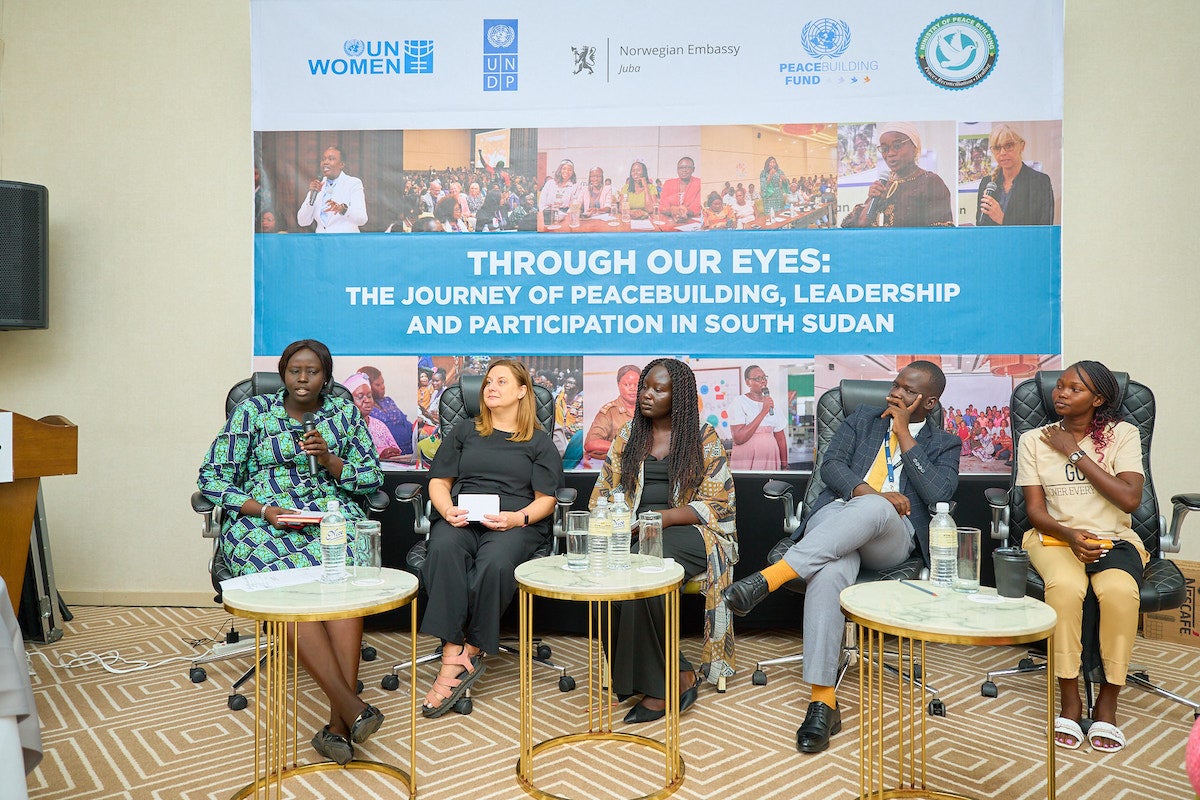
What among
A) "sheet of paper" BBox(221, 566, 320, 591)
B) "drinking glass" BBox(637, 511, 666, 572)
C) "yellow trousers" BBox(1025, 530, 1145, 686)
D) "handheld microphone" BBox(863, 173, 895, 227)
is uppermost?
"handheld microphone" BBox(863, 173, 895, 227)

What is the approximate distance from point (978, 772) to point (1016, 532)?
3.78ft

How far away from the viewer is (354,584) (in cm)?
243

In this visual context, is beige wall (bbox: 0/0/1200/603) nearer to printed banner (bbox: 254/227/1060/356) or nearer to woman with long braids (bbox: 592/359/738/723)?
printed banner (bbox: 254/227/1060/356)

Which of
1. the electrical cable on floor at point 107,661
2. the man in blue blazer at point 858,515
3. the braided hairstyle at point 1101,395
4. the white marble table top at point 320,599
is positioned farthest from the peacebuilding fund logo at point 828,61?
the electrical cable on floor at point 107,661

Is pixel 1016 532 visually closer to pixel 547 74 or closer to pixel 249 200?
pixel 547 74

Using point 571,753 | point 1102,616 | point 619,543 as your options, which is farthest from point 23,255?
point 1102,616

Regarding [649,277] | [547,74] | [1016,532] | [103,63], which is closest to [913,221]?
[649,277]

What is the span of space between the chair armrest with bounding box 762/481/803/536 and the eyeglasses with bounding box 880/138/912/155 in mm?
1713

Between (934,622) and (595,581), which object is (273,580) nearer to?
(595,581)

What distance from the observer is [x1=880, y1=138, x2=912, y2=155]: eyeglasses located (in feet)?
13.6

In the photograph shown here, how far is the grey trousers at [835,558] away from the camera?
2.84m

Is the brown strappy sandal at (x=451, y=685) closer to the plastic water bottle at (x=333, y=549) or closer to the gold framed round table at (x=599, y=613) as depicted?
the gold framed round table at (x=599, y=613)

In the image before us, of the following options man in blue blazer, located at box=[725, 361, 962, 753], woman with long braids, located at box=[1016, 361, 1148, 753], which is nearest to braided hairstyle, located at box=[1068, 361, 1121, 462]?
woman with long braids, located at box=[1016, 361, 1148, 753]

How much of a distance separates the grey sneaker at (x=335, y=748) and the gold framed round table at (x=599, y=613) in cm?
50
